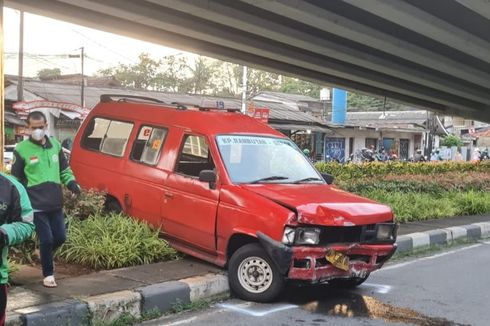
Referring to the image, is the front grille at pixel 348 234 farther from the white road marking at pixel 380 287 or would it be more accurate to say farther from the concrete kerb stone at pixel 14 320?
the concrete kerb stone at pixel 14 320

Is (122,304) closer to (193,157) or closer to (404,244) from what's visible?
(193,157)

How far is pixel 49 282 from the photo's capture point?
5.54m

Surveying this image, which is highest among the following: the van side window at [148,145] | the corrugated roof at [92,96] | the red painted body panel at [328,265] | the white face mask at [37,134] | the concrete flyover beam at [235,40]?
the concrete flyover beam at [235,40]

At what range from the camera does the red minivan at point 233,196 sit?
19.0 ft

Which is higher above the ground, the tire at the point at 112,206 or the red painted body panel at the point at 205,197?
the red painted body panel at the point at 205,197

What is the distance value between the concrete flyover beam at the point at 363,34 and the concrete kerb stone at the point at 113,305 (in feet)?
24.4

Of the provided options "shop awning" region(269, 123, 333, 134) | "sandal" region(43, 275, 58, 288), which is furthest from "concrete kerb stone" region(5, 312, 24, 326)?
"shop awning" region(269, 123, 333, 134)

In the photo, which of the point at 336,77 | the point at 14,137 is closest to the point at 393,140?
the point at 336,77

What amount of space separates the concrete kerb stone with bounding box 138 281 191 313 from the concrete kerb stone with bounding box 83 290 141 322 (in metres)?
0.09

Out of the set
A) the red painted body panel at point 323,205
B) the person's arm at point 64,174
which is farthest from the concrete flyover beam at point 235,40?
the red painted body panel at point 323,205

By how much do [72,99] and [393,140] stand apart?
2483cm

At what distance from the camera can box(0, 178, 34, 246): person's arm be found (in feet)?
10.6

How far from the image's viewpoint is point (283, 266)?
567cm

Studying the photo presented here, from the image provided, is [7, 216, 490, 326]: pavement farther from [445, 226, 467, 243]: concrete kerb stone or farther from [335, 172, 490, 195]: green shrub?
[335, 172, 490, 195]: green shrub
